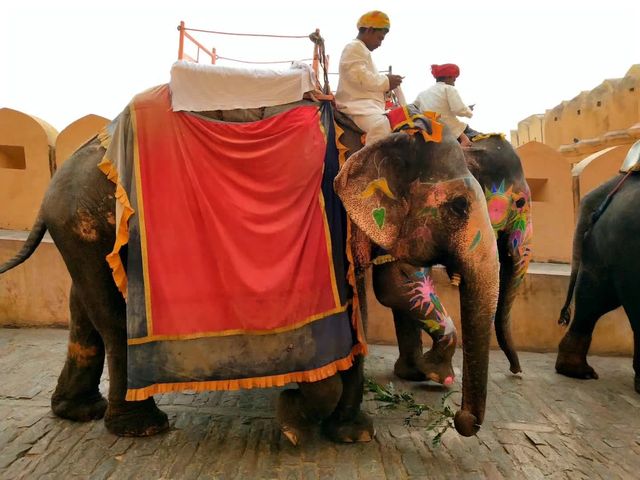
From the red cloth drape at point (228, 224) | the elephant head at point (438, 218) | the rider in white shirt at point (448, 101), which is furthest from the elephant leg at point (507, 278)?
the red cloth drape at point (228, 224)

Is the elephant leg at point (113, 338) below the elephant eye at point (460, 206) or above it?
below

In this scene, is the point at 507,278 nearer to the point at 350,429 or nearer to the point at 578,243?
the point at 578,243

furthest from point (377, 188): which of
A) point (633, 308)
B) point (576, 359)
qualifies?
point (576, 359)

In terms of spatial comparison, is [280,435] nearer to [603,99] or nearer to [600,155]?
[600,155]

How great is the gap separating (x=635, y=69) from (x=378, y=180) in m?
9.08

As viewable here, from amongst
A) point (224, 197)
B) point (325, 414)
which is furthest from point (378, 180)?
point (325, 414)

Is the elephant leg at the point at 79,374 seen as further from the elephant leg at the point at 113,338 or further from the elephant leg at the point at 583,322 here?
the elephant leg at the point at 583,322

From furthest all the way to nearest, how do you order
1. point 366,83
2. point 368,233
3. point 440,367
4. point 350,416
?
point 440,367, point 366,83, point 350,416, point 368,233

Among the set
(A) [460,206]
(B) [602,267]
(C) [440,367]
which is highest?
(A) [460,206]

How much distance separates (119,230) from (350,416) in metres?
1.52

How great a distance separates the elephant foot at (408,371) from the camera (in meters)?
3.96

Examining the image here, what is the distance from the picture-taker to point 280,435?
2967 millimetres

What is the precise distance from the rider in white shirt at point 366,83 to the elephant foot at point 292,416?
1.44 meters

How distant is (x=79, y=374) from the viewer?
10.4 feet
